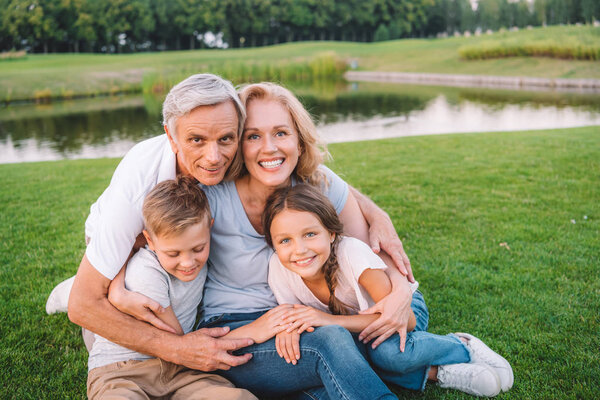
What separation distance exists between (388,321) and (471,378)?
2.00 ft

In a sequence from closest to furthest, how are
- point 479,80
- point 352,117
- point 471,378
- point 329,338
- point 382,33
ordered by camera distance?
point 329,338
point 471,378
point 352,117
point 479,80
point 382,33

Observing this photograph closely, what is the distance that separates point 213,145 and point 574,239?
154 inches

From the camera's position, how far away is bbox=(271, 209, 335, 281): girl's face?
2586 millimetres

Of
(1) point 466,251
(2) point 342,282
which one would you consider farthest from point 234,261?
(1) point 466,251

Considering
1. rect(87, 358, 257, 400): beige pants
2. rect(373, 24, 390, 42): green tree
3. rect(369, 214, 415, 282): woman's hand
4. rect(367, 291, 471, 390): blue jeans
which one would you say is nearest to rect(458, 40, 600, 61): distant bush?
rect(369, 214, 415, 282): woman's hand

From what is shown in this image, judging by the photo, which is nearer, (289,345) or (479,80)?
(289,345)

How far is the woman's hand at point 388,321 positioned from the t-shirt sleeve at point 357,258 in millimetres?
181

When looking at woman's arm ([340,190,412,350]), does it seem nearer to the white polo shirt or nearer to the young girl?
the young girl

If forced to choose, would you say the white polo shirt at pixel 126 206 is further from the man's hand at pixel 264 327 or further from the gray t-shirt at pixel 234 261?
the man's hand at pixel 264 327

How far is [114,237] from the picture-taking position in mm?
2344

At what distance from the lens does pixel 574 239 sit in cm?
469

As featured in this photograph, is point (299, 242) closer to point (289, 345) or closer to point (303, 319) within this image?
point (303, 319)

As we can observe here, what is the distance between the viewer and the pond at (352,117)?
13.5 metres

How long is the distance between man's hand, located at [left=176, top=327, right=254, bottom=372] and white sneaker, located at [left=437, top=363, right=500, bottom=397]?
3.73 feet
